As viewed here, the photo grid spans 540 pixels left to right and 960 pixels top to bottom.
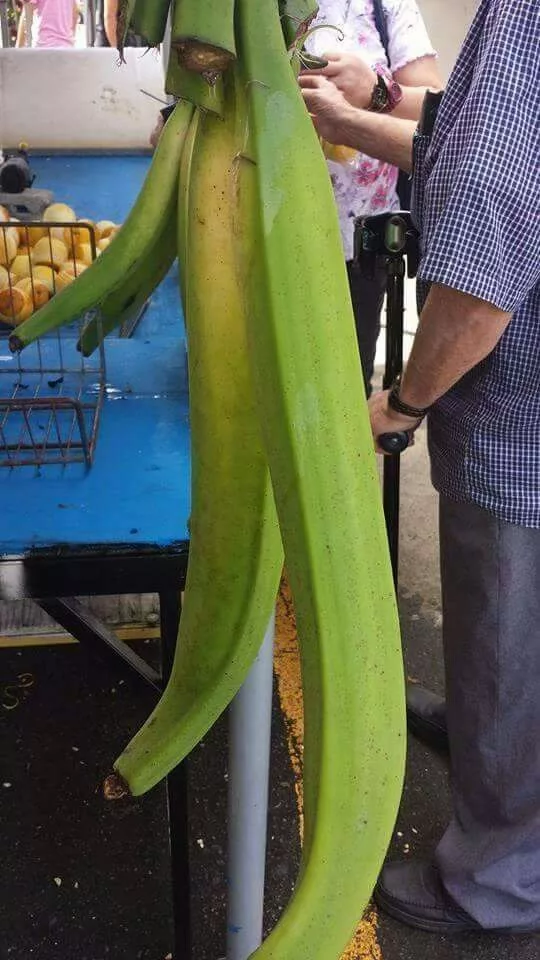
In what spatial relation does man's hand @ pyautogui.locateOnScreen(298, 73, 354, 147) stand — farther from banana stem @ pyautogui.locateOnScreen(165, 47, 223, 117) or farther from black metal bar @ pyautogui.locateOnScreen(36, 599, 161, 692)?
banana stem @ pyautogui.locateOnScreen(165, 47, 223, 117)

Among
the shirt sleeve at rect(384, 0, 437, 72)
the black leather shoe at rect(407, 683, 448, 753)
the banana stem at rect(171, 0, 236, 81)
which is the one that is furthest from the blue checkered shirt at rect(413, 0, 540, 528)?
the black leather shoe at rect(407, 683, 448, 753)

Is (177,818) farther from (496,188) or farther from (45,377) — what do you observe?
(496,188)

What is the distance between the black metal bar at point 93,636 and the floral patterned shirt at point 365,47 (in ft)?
4.80

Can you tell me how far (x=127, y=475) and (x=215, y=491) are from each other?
902 millimetres

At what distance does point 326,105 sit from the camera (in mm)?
1978

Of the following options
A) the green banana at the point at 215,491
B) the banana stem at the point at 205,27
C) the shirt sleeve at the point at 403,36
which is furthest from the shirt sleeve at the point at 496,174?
the shirt sleeve at the point at 403,36

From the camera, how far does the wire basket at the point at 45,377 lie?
150cm

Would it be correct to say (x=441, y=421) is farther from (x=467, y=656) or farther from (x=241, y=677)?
(x=241, y=677)

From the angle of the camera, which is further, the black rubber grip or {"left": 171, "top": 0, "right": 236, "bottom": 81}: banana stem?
the black rubber grip

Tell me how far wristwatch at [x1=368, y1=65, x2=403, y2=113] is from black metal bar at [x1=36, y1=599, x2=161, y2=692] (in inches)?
59.4

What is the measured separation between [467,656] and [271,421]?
4.58 ft

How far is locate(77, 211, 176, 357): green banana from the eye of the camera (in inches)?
29.4

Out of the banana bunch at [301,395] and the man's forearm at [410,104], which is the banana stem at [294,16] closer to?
the banana bunch at [301,395]

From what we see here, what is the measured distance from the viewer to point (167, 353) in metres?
2.01
